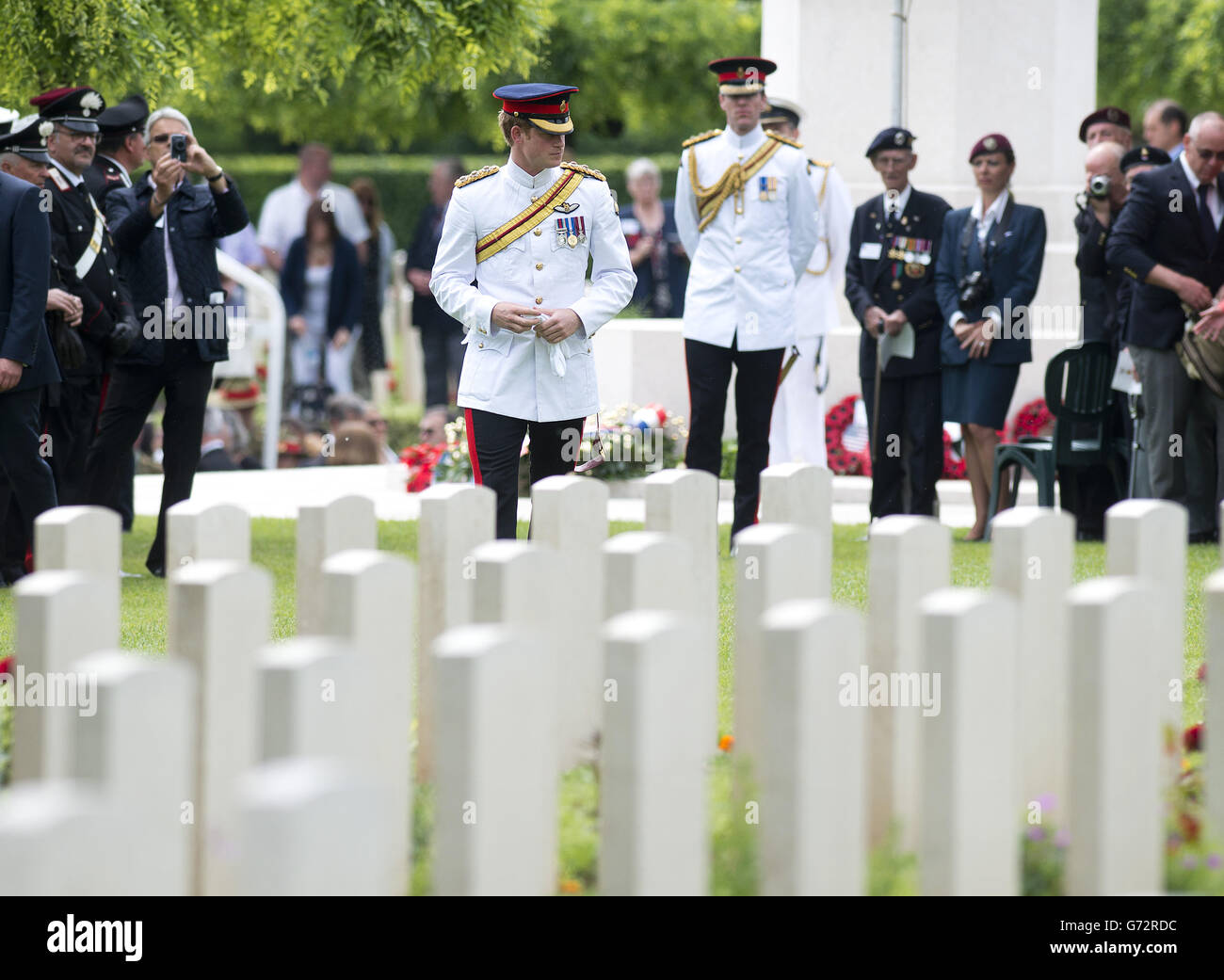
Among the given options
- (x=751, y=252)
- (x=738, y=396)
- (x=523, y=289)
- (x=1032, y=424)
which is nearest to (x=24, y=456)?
(x=523, y=289)

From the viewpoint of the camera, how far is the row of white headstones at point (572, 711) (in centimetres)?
242

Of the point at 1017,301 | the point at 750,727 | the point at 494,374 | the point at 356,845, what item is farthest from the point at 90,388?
the point at 356,845

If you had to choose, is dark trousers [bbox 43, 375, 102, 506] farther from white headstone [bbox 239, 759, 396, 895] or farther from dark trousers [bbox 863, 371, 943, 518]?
white headstone [bbox 239, 759, 396, 895]

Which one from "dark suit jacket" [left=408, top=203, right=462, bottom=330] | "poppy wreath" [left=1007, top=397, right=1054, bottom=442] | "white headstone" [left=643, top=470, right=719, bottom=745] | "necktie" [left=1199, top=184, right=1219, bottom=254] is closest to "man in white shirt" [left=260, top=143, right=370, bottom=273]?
"dark suit jacket" [left=408, top=203, right=462, bottom=330]

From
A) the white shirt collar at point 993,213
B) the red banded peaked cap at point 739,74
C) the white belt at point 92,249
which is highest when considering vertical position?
the red banded peaked cap at point 739,74

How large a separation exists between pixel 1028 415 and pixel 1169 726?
7.58 m

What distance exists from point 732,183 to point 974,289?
1501 mm

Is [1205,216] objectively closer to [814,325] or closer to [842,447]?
[814,325]

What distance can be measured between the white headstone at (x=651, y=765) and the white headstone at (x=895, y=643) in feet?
2.79

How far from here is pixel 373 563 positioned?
11.0 ft

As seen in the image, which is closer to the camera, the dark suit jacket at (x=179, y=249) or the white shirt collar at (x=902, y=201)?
the dark suit jacket at (x=179, y=249)

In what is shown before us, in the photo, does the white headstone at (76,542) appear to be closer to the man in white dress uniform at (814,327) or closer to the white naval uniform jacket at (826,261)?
the man in white dress uniform at (814,327)

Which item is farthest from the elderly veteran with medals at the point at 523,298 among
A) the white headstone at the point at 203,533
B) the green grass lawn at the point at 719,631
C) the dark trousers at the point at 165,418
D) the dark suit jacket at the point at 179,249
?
the white headstone at the point at 203,533
